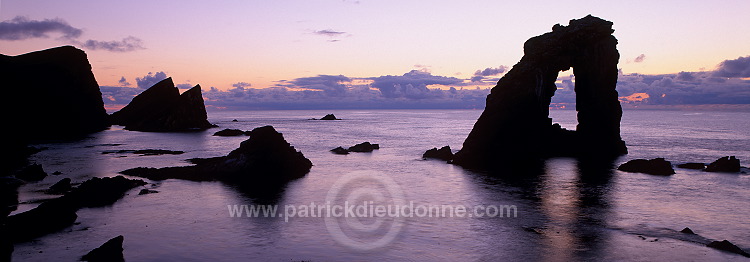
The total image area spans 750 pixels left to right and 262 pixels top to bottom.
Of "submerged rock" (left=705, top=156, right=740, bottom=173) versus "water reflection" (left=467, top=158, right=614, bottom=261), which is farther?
"submerged rock" (left=705, top=156, right=740, bottom=173)

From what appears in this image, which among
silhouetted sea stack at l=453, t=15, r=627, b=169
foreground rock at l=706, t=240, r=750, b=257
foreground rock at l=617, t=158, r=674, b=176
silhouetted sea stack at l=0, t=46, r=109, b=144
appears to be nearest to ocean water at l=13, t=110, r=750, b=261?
foreground rock at l=706, t=240, r=750, b=257

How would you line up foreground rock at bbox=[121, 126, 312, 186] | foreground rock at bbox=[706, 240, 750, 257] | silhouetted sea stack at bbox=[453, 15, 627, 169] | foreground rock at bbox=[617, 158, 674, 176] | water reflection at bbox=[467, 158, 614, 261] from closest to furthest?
foreground rock at bbox=[706, 240, 750, 257]
water reflection at bbox=[467, 158, 614, 261]
foreground rock at bbox=[121, 126, 312, 186]
foreground rock at bbox=[617, 158, 674, 176]
silhouetted sea stack at bbox=[453, 15, 627, 169]

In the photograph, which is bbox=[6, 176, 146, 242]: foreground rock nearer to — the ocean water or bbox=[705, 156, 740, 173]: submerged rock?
the ocean water

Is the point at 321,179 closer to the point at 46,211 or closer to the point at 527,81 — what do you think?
the point at 46,211

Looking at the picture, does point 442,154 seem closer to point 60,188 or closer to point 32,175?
point 60,188

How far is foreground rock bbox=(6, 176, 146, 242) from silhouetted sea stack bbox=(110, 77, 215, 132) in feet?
342

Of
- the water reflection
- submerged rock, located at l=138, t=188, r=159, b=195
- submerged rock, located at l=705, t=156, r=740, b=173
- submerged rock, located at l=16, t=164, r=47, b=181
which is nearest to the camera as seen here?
Result: the water reflection

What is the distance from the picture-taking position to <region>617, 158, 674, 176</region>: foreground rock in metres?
47.7

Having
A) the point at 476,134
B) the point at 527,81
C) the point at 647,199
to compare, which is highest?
the point at 527,81

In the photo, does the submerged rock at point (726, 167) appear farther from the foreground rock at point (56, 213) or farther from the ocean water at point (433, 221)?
the foreground rock at point (56, 213)

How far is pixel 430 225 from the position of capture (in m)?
27.4

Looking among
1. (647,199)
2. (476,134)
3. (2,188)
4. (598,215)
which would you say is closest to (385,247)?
(598,215)

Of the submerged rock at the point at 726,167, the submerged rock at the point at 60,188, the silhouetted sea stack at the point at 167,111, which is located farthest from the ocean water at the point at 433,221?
the silhouetted sea stack at the point at 167,111

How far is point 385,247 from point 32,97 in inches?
4566
